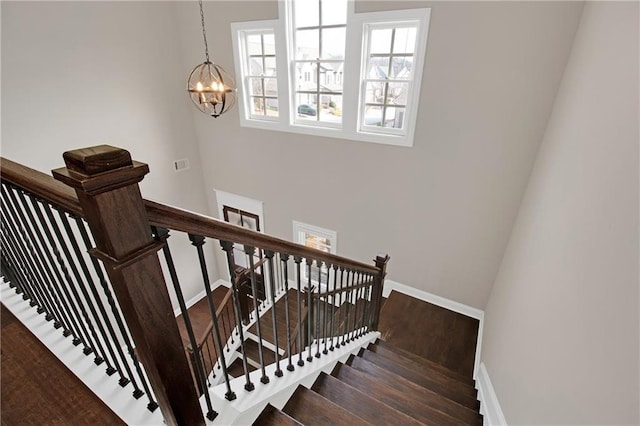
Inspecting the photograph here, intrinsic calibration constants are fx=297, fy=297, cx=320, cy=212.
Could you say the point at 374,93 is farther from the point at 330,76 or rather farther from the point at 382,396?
the point at 382,396

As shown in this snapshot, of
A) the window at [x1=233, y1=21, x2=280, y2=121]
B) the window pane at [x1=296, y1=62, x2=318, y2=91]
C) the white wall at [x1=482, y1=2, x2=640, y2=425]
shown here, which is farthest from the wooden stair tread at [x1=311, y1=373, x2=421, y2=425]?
the window at [x1=233, y1=21, x2=280, y2=121]

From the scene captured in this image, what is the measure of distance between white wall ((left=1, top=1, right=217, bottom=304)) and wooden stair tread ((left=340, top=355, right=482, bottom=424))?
3911 millimetres

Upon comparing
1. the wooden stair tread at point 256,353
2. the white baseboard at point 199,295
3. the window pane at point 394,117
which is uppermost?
the window pane at point 394,117

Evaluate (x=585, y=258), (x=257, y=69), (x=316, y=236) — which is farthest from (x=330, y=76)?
(x=585, y=258)

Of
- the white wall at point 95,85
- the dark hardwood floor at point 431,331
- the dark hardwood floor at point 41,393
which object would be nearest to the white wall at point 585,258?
the dark hardwood floor at point 431,331

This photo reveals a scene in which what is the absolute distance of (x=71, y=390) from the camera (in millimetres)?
1139

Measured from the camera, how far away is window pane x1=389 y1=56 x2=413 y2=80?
3082 millimetres

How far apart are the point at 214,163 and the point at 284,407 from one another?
4.24 meters

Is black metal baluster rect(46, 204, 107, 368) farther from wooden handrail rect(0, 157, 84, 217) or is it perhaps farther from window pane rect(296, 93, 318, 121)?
window pane rect(296, 93, 318, 121)

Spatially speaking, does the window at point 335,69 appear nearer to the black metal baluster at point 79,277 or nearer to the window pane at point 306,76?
the window pane at point 306,76

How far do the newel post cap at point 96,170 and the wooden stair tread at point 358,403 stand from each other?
1.65 metres

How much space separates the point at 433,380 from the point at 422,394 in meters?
0.47

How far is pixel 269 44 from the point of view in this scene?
3771mm

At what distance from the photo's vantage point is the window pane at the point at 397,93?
321 cm
